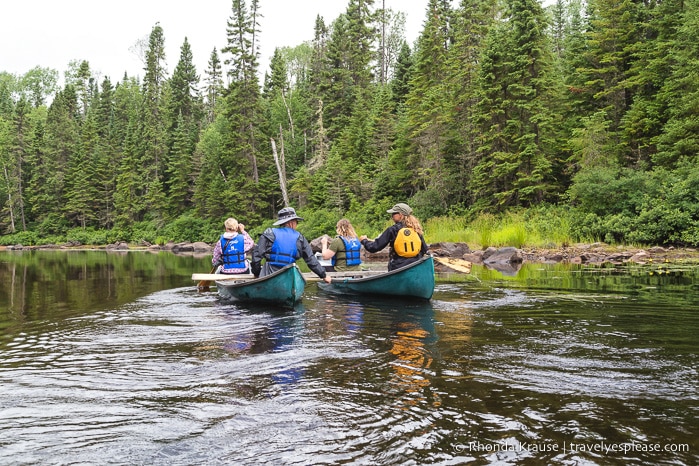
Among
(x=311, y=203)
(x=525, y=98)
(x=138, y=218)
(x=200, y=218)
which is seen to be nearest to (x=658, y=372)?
(x=525, y=98)

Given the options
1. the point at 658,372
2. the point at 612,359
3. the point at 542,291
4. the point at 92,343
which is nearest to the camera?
the point at 658,372

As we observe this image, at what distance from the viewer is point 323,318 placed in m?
8.89

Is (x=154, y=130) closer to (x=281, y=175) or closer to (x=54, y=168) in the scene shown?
(x=54, y=168)

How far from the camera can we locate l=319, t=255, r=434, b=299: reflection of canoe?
984 centimetres

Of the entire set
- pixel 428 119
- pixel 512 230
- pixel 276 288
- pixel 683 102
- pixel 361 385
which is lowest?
pixel 361 385

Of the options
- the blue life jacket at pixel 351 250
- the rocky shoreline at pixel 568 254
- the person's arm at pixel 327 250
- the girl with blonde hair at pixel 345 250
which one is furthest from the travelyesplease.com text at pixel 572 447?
the rocky shoreline at pixel 568 254

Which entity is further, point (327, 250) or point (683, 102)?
point (683, 102)

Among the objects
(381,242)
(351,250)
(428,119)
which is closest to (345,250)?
(351,250)

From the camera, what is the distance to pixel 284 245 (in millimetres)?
9812

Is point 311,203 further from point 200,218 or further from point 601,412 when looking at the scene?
point 601,412

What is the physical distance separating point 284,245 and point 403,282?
227 cm

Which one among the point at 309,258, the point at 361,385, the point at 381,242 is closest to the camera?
the point at 361,385

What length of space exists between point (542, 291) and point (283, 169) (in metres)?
36.3

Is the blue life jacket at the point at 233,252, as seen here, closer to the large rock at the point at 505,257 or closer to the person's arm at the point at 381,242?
the person's arm at the point at 381,242
